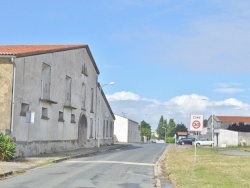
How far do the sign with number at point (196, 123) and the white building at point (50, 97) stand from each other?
10.8 m

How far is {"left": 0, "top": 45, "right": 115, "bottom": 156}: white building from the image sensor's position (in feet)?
84.2

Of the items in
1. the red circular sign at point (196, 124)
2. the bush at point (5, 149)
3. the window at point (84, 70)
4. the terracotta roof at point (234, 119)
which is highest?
the window at point (84, 70)

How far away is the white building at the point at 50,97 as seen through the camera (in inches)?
1010

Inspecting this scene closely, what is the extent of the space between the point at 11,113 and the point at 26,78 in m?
3.14

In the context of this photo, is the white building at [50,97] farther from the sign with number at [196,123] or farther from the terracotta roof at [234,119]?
the terracotta roof at [234,119]

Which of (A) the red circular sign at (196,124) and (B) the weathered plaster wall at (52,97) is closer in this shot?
(A) the red circular sign at (196,124)

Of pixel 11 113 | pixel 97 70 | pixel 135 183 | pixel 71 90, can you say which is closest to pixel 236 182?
pixel 135 183

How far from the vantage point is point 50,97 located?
3272 cm

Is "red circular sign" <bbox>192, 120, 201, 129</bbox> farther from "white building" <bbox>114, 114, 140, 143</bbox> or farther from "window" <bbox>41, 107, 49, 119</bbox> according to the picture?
"white building" <bbox>114, 114, 140, 143</bbox>

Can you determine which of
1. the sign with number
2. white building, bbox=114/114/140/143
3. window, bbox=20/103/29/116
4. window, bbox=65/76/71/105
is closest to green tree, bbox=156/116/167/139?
white building, bbox=114/114/140/143

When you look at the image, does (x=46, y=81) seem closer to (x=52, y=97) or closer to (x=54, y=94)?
(x=52, y=97)

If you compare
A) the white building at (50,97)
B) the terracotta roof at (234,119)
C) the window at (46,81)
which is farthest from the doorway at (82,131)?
the terracotta roof at (234,119)

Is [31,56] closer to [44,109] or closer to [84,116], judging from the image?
[44,109]

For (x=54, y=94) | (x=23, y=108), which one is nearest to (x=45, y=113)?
(x=54, y=94)
